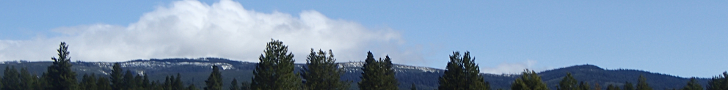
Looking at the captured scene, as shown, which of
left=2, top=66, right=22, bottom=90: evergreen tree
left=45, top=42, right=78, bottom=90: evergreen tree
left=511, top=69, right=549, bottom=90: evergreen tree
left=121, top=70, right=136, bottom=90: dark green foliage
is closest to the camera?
left=511, top=69, right=549, bottom=90: evergreen tree

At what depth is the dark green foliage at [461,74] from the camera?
5922cm

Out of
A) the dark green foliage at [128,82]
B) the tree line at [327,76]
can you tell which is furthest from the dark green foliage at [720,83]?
the dark green foliage at [128,82]

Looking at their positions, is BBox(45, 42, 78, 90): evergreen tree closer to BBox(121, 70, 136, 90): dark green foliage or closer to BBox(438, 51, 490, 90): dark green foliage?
BBox(121, 70, 136, 90): dark green foliage

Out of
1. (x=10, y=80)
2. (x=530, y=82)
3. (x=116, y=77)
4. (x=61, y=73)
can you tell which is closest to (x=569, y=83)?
(x=530, y=82)

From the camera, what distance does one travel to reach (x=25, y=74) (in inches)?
4897

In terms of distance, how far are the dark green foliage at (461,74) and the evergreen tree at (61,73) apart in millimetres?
52088

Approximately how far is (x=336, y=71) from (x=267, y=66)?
1434 cm

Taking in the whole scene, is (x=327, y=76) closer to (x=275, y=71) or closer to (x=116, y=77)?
(x=275, y=71)

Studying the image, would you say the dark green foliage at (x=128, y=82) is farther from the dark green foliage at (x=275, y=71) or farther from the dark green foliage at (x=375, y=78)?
the dark green foliage at (x=275, y=71)

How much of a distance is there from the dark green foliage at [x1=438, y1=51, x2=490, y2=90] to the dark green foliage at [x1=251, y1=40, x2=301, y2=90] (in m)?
12.2

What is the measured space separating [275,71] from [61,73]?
51.5m

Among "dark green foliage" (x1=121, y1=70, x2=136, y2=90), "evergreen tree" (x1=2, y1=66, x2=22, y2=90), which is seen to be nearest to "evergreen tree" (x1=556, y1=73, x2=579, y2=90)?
"dark green foliage" (x1=121, y1=70, x2=136, y2=90)

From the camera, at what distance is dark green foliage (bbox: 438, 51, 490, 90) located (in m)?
59.2

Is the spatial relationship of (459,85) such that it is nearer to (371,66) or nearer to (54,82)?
(371,66)
